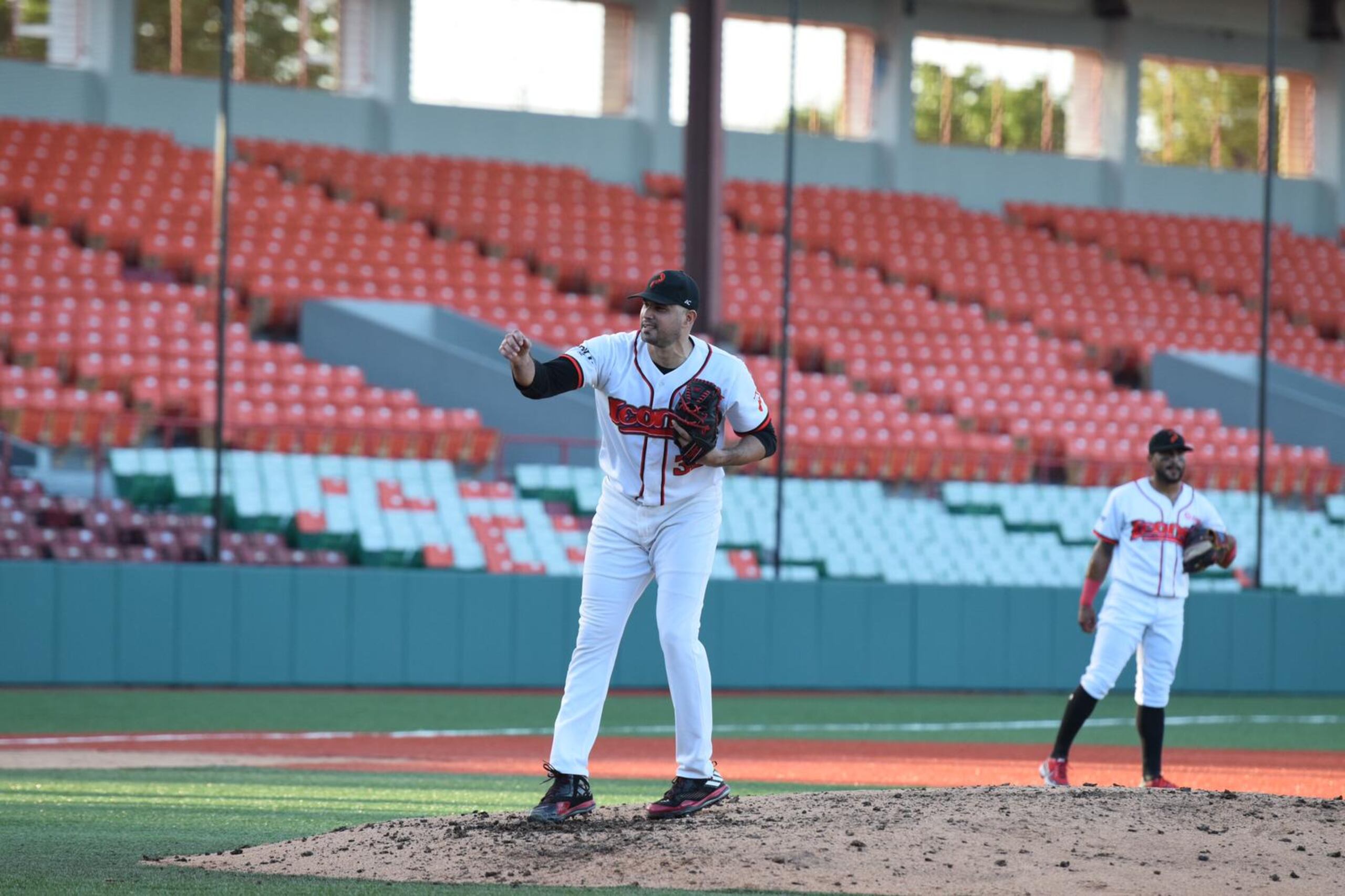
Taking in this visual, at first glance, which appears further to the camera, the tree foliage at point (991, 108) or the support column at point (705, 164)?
the tree foliage at point (991, 108)

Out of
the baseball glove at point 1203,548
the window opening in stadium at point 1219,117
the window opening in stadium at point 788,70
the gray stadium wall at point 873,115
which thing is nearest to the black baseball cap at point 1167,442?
the baseball glove at point 1203,548

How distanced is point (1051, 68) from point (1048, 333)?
892cm

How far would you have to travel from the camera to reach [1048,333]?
92.0 feet

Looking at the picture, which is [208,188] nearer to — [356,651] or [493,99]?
[493,99]

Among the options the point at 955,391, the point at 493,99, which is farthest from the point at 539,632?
the point at 493,99

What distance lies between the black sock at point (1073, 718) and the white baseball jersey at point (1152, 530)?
616 mm

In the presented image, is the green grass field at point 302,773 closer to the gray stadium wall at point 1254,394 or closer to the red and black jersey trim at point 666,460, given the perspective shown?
the red and black jersey trim at point 666,460

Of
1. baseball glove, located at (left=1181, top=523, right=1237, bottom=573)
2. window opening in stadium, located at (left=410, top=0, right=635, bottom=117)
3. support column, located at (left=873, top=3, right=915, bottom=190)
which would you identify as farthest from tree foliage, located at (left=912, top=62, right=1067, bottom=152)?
baseball glove, located at (left=1181, top=523, right=1237, bottom=573)

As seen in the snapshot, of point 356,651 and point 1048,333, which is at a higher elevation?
point 1048,333

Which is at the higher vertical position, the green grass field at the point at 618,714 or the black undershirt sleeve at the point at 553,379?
the black undershirt sleeve at the point at 553,379

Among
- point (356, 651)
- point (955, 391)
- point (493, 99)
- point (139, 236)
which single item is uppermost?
point (493, 99)

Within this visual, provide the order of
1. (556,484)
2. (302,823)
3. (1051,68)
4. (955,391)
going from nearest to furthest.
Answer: (302,823) → (556,484) → (955,391) → (1051,68)

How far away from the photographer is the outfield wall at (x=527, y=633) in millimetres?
14352

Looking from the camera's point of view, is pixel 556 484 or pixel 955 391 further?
pixel 955 391
